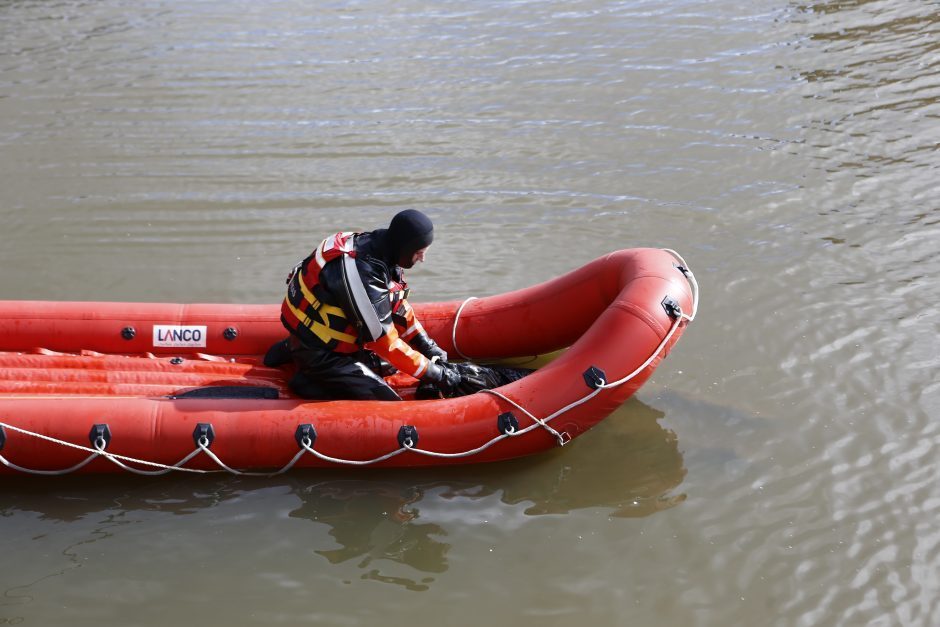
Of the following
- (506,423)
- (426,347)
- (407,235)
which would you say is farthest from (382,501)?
(407,235)

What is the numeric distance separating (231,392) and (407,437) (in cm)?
93

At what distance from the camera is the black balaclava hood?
458 cm

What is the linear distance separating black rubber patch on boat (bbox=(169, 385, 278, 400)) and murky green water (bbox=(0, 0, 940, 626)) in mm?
422

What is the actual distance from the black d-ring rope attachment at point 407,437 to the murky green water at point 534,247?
262 mm

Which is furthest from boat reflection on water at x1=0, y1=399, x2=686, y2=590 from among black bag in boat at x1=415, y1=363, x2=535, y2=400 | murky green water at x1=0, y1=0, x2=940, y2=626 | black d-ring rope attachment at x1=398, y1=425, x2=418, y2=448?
black bag in boat at x1=415, y1=363, x2=535, y2=400

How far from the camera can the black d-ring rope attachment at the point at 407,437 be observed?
15.3 feet

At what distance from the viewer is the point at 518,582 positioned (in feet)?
13.8

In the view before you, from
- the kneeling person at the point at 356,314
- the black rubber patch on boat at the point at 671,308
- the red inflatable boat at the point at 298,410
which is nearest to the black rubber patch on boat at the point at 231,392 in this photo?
the red inflatable boat at the point at 298,410

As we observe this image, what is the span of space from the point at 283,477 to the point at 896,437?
3007 millimetres

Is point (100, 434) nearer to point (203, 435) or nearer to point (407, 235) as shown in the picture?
point (203, 435)

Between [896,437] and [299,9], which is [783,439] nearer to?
[896,437]

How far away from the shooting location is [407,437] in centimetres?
466

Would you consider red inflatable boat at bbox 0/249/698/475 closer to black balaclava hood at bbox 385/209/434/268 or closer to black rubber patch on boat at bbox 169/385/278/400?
black rubber patch on boat at bbox 169/385/278/400

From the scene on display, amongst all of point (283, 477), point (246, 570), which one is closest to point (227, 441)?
point (283, 477)
